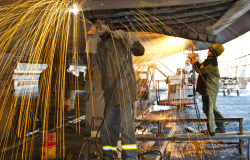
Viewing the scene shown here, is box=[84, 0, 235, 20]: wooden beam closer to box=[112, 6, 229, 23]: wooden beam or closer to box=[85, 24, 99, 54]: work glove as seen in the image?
box=[112, 6, 229, 23]: wooden beam

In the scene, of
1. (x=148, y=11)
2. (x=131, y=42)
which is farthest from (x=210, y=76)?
(x=131, y=42)

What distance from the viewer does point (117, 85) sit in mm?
2377

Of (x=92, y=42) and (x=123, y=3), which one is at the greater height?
(x=123, y=3)

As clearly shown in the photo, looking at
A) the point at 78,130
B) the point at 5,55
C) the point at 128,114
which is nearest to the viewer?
the point at 128,114

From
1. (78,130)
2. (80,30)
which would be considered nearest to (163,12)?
(80,30)

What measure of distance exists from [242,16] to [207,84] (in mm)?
1865

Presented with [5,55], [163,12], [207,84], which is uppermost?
[163,12]

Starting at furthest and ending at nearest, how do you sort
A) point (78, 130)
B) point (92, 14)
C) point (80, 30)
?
1. point (78, 130)
2. point (80, 30)
3. point (92, 14)

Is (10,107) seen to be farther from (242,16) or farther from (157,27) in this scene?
(242,16)

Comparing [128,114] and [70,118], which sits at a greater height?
[128,114]

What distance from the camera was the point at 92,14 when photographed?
338cm

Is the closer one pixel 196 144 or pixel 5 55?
pixel 196 144

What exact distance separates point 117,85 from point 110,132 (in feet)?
1.98

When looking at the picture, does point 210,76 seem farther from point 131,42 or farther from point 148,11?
point 131,42
